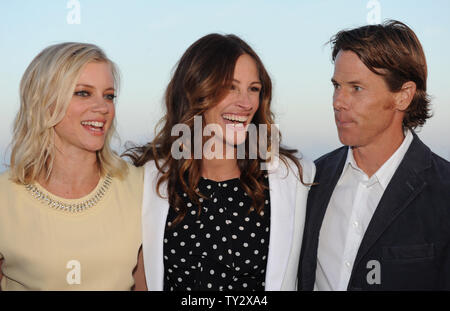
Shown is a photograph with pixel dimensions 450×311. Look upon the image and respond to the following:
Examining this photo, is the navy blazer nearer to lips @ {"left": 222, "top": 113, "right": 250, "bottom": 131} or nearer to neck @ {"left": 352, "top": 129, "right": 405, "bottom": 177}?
neck @ {"left": 352, "top": 129, "right": 405, "bottom": 177}

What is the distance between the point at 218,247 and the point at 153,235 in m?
0.48

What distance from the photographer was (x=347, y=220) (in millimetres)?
3580

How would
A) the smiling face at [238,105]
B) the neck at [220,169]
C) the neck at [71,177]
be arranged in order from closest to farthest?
the neck at [71,177], the smiling face at [238,105], the neck at [220,169]

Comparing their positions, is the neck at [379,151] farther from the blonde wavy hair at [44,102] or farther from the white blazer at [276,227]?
the blonde wavy hair at [44,102]

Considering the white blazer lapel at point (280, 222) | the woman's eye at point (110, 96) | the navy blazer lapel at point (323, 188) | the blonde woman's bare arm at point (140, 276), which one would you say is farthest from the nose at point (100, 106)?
the navy blazer lapel at point (323, 188)

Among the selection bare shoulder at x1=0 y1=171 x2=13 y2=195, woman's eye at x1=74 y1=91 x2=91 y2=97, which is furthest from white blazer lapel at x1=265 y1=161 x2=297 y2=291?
bare shoulder at x1=0 y1=171 x2=13 y2=195

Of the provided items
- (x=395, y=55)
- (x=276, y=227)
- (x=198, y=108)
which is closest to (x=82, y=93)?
(x=198, y=108)

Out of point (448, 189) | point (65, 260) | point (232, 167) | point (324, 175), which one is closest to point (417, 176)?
point (448, 189)

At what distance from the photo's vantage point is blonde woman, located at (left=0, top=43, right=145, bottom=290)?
3385 millimetres

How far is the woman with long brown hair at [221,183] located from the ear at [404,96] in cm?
81

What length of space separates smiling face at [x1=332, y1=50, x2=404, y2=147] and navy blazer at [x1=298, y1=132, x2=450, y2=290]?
0.27 meters

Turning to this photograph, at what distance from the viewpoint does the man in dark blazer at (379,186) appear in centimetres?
330

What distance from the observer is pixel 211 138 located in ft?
13.1

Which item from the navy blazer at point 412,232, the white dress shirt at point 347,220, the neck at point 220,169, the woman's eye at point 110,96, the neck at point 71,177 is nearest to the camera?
the navy blazer at point 412,232
